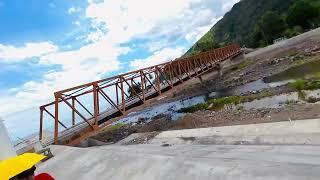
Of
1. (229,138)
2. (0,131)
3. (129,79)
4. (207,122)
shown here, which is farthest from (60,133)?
(0,131)

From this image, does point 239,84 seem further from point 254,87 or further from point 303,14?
point 303,14

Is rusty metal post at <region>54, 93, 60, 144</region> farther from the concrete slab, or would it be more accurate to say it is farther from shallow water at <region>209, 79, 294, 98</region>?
shallow water at <region>209, 79, 294, 98</region>

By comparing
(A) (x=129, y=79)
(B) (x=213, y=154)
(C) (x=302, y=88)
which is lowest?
(C) (x=302, y=88)

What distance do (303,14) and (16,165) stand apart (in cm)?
9162

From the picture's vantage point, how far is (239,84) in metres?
45.0

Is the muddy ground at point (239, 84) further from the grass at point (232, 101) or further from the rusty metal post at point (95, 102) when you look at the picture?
the rusty metal post at point (95, 102)

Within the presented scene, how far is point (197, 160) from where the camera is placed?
23.8 ft

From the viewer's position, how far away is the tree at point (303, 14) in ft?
286

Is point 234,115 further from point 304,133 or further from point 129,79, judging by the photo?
point 304,133

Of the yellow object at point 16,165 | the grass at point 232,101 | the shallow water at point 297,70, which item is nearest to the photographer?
the yellow object at point 16,165

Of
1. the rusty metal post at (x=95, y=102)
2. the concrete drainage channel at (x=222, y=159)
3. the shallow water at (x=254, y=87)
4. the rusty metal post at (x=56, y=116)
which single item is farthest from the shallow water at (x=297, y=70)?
the concrete drainage channel at (x=222, y=159)

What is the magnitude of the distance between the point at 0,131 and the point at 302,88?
71.2 feet

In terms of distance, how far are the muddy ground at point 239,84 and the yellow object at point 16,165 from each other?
39.7 ft

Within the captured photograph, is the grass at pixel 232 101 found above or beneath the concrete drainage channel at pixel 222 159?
beneath
